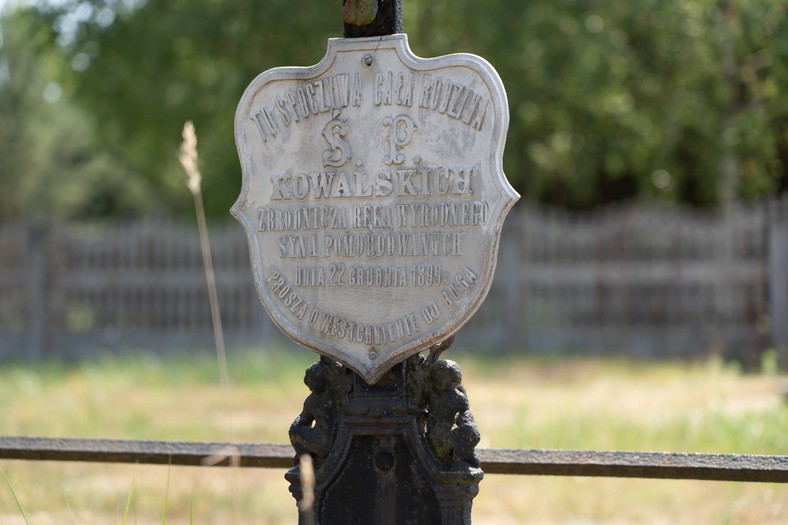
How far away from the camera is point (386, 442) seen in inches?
132

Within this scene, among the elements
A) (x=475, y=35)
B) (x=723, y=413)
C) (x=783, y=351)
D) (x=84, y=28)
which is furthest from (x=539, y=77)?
(x=723, y=413)

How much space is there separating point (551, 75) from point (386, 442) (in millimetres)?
11252

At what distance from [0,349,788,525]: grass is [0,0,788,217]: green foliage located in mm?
4206

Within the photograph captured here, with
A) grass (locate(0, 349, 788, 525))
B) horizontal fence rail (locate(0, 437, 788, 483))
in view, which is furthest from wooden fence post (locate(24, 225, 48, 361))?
horizontal fence rail (locate(0, 437, 788, 483))

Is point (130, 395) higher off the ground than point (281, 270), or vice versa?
point (281, 270)

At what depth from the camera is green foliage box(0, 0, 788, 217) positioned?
13.5 metres

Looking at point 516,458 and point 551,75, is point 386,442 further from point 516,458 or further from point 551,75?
point 551,75

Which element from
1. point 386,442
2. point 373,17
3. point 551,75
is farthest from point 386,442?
point 551,75

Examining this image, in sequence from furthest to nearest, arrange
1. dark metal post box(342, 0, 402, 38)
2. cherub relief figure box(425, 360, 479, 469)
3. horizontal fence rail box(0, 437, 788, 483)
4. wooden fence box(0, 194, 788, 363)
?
wooden fence box(0, 194, 788, 363) < dark metal post box(342, 0, 402, 38) < horizontal fence rail box(0, 437, 788, 483) < cherub relief figure box(425, 360, 479, 469)

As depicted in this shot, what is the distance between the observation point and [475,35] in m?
14.3

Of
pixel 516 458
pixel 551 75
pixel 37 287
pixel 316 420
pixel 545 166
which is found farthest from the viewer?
pixel 545 166

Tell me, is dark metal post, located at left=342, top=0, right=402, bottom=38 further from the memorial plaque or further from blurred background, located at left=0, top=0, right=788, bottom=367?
blurred background, located at left=0, top=0, right=788, bottom=367

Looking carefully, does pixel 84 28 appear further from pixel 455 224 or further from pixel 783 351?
pixel 455 224

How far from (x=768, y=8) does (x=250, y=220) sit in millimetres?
9338
